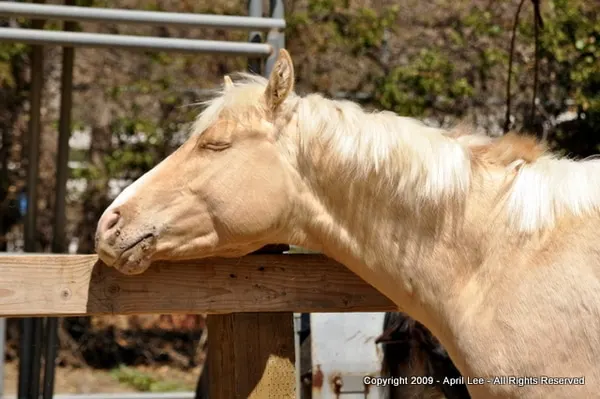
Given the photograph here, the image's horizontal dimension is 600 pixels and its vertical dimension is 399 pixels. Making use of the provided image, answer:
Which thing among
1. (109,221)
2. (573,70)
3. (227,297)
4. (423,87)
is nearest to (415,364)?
(227,297)

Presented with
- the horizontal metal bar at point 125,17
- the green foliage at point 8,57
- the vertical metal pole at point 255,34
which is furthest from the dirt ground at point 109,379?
the horizontal metal bar at point 125,17

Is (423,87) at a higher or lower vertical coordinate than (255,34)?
lower

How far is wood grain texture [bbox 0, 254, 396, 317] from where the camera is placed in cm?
261

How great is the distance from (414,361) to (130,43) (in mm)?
1754

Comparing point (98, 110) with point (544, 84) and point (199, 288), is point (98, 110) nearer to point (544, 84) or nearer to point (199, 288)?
point (544, 84)

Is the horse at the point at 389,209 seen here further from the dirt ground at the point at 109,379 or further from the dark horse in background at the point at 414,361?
the dirt ground at the point at 109,379

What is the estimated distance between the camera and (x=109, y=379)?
27.1 ft

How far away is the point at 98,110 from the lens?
27.3 feet

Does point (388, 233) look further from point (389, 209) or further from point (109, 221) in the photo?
point (109, 221)

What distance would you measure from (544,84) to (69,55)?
384cm

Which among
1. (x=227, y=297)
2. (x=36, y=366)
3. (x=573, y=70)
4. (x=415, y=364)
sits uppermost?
(x=573, y=70)

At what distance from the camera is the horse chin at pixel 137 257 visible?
2.58 meters

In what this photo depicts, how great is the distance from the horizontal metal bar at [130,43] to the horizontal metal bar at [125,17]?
73 millimetres

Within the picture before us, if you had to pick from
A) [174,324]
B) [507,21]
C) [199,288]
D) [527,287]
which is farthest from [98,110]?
[527,287]
